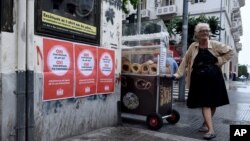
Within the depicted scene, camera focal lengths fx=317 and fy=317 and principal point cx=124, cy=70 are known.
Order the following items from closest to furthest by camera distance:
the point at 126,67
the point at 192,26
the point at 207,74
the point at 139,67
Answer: the point at 207,74 → the point at 139,67 → the point at 126,67 → the point at 192,26

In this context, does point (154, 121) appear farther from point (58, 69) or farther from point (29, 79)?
point (29, 79)

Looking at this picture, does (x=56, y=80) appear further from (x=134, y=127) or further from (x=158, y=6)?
(x=158, y=6)

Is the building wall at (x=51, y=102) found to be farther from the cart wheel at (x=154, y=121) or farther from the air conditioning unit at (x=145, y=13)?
the air conditioning unit at (x=145, y=13)

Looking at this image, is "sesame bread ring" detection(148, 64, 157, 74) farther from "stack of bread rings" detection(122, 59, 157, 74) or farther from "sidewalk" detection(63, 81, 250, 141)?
"sidewalk" detection(63, 81, 250, 141)

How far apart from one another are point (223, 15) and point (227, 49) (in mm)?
26407

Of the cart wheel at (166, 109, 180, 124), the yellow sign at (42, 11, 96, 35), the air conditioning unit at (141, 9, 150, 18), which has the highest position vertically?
the air conditioning unit at (141, 9, 150, 18)

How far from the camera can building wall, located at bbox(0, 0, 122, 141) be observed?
145 inches

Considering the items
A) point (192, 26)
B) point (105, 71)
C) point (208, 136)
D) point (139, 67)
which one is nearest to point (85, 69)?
point (105, 71)

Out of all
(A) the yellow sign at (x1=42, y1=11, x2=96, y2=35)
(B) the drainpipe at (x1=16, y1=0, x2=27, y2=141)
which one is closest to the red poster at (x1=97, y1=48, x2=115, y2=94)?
(A) the yellow sign at (x1=42, y1=11, x2=96, y2=35)

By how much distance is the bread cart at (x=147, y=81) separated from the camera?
5.77 meters

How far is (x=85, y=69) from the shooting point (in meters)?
4.91

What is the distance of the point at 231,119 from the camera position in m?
7.14

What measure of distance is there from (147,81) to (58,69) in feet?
6.56

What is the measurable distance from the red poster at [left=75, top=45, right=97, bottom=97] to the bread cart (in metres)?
1.08
